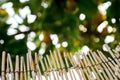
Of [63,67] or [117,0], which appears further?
[117,0]

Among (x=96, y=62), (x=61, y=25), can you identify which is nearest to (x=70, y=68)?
(x=96, y=62)

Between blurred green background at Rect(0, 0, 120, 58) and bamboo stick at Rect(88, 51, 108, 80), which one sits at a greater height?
blurred green background at Rect(0, 0, 120, 58)

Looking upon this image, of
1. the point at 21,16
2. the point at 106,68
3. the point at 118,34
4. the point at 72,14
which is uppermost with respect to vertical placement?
the point at 21,16

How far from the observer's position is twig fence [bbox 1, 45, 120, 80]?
1284mm

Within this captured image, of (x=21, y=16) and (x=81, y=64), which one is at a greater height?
(x=21, y=16)

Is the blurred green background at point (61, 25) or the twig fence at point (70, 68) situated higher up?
the blurred green background at point (61, 25)

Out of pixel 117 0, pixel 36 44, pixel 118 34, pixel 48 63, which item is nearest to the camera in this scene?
pixel 48 63

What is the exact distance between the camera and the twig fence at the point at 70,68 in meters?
1.28

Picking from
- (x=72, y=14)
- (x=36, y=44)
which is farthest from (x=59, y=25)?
(x=36, y=44)

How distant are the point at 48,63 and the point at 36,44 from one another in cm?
127

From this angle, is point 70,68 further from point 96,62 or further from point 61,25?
point 61,25

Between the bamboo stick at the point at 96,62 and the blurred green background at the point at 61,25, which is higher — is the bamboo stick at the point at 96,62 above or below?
below

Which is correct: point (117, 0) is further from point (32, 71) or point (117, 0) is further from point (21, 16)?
point (32, 71)

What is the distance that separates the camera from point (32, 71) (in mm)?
1315
